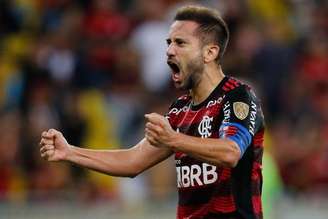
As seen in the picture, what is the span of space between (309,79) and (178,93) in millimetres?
1854

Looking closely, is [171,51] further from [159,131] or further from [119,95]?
[119,95]

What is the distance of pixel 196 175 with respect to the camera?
7109 millimetres

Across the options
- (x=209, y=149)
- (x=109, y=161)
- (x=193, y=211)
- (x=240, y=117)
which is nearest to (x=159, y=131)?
(x=209, y=149)

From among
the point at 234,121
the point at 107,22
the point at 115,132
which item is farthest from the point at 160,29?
the point at 234,121

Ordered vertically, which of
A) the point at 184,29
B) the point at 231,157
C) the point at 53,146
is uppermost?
the point at 184,29

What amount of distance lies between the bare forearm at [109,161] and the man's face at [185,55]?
778 millimetres

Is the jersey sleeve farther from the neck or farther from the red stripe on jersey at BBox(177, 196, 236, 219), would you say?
the red stripe on jersey at BBox(177, 196, 236, 219)

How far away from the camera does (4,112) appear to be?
13.8 metres

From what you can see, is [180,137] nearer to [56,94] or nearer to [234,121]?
[234,121]

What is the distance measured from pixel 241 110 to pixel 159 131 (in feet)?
2.46

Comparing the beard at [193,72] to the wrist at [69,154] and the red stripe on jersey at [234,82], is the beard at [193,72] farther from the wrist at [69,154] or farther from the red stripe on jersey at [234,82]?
the wrist at [69,154]

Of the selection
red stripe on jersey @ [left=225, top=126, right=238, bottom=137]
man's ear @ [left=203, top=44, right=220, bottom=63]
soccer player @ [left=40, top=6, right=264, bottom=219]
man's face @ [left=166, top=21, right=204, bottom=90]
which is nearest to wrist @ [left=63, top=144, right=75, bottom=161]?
soccer player @ [left=40, top=6, right=264, bottom=219]

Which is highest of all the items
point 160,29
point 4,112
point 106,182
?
point 160,29

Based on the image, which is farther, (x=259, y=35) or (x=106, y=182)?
(x=259, y=35)
